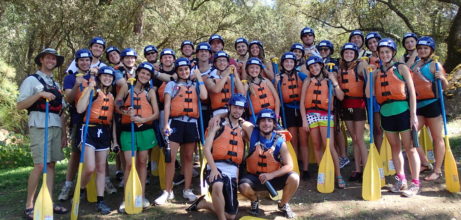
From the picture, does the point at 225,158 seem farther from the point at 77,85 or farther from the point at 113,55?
the point at 113,55

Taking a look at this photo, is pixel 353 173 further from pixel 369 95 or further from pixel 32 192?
pixel 32 192

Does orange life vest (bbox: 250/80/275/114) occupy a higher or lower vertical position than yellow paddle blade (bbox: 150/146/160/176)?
higher

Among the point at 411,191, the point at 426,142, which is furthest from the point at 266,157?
the point at 426,142

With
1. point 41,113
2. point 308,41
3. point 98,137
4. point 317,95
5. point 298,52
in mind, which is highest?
point 308,41

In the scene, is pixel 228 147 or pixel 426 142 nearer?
pixel 228 147

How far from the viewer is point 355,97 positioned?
20.0 feet

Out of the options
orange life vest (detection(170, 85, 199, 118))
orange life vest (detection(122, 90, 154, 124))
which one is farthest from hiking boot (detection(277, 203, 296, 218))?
orange life vest (detection(122, 90, 154, 124))

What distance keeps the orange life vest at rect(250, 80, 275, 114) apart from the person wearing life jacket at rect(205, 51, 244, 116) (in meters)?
0.27

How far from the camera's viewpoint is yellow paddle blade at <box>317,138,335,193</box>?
5.84 m

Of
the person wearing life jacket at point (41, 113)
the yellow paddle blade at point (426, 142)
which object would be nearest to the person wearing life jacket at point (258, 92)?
the person wearing life jacket at point (41, 113)

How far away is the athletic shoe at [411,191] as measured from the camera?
5445 mm

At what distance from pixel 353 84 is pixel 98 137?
4.16m

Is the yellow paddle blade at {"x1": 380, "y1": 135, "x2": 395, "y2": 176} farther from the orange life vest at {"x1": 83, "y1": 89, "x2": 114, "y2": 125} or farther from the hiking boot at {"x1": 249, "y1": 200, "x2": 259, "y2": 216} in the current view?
the orange life vest at {"x1": 83, "y1": 89, "x2": 114, "y2": 125}

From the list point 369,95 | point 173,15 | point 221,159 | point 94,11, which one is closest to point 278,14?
point 173,15
